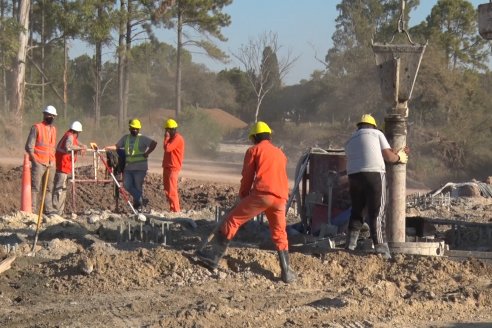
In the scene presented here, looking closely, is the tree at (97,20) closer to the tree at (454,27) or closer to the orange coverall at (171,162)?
the tree at (454,27)

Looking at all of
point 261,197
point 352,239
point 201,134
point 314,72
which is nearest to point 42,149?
point 352,239

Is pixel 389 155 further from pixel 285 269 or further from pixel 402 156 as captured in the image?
pixel 285 269

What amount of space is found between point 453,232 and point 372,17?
4202 centimetres

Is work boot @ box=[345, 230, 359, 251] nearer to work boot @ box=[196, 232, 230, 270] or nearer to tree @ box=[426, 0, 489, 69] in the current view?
work boot @ box=[196, 232, 230, 270]

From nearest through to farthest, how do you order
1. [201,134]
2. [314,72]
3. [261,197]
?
[261,197] < [201,134] < [314,72]

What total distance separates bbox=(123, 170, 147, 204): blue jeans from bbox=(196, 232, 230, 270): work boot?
5.43 metres

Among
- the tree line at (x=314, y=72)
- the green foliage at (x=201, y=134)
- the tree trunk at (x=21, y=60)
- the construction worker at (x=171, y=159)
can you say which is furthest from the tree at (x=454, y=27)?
the construction worker at (x=171, y=159)

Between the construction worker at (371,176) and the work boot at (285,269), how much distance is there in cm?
132

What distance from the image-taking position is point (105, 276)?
877 cm

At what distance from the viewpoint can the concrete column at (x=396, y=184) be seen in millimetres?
10438

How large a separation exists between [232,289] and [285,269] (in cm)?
63

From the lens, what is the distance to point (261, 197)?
8859mm

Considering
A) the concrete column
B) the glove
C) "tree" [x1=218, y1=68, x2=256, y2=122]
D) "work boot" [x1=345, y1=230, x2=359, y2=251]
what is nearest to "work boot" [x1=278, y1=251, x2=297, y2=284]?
"work boot" [x1=345, y1=230, x2=359, y2=251]

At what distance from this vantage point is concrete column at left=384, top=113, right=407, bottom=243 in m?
10.4
